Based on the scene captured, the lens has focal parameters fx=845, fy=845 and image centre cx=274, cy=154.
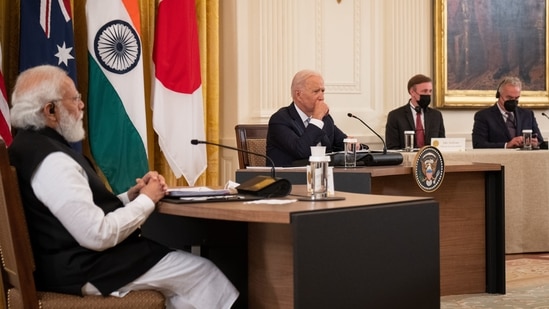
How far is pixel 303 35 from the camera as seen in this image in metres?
7.26

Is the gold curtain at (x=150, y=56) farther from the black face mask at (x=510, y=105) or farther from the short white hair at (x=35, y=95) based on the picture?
the short white hair at (x=35, y=95)

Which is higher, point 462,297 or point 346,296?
point 346,296

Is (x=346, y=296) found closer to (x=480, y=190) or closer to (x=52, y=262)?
(x=52, y=262)

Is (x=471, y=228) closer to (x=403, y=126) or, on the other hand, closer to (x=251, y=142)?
(x=251, y=142)

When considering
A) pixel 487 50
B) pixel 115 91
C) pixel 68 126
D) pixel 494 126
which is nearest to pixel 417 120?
pixel 494 126

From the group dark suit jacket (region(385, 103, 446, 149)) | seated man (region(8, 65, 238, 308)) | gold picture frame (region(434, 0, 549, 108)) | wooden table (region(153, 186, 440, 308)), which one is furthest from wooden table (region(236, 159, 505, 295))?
gold picture frame (region(434, 0, 549, 108))

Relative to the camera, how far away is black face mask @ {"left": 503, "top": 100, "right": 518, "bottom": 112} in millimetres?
7387

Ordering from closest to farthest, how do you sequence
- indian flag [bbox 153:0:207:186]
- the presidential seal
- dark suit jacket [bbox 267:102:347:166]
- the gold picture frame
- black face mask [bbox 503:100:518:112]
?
the presidential seal → dark suit jacket [bbox 267:102:347:166] → indian flag [bbox 153:0:207:186] → black face mask [bbox 503:100:518:112] → the gold picture frame

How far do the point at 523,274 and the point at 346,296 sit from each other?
126 inches

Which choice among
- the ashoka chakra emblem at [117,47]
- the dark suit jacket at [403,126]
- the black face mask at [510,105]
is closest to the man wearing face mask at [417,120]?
the dark suit jacket at [403,126]

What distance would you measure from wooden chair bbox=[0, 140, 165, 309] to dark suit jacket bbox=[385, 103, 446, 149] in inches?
181

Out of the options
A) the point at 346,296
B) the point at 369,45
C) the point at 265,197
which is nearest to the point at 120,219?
the point at 265,197

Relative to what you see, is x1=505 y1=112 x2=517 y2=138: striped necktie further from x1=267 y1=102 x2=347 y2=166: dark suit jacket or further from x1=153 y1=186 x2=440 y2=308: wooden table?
x1=153 y1=186 x2=440 y2=308: wooden table

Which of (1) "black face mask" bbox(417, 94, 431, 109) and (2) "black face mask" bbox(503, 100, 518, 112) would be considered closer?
(1) "black face mask" bbox(417, 94, 431, 109)
